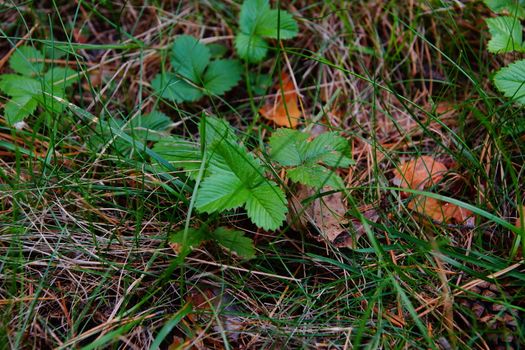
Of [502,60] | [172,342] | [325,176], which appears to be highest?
[502,60]

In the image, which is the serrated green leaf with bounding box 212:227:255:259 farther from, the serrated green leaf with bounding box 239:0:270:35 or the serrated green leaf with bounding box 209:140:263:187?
the serrated green leaf with bounding box 239:0:270:35

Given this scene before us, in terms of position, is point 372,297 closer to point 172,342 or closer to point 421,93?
point 172,342

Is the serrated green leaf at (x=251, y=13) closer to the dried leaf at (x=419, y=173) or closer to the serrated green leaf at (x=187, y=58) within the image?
the serrated green leaf at (x=187, y=58)

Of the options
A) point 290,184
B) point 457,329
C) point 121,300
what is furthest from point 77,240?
point 457,329

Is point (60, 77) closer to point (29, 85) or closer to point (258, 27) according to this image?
point (29, 85)

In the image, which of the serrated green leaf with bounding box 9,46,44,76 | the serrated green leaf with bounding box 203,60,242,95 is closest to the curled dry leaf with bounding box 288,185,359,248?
the serrated green leaf with bounding box 203,60,242,95

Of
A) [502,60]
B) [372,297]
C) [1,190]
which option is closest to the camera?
[372,297]
